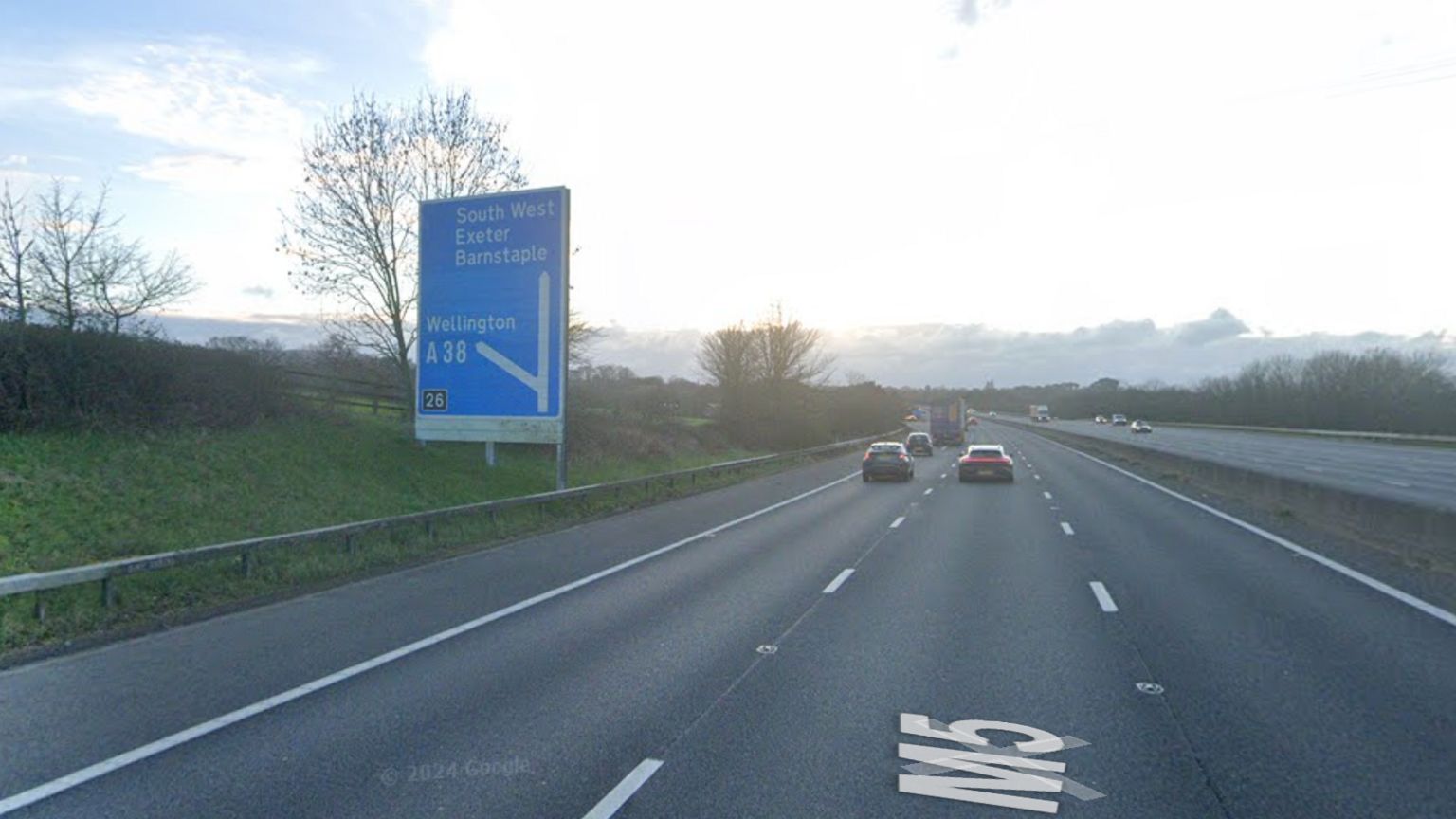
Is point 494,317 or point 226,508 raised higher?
point 494,317

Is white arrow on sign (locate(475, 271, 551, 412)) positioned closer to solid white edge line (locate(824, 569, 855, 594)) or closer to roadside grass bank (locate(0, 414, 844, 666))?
roadside grass bank (locate(0, 414, 844, 666))

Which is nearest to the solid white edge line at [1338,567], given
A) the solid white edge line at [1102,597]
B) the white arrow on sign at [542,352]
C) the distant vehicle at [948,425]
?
the solid white edge line at [1102,597]

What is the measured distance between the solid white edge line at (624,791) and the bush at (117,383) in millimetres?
16299

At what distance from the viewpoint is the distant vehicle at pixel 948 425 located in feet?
248

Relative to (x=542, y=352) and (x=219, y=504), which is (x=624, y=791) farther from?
(x=542, y=352)

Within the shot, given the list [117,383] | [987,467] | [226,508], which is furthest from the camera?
[987,467]

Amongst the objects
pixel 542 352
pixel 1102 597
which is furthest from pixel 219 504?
pixel 1102 597

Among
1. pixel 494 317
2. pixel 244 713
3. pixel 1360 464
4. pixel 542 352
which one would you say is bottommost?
pixel 1360 464

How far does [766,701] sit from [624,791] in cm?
216

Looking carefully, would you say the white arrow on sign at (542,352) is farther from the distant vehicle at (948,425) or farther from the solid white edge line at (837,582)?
the distant vehicle at (948,425)

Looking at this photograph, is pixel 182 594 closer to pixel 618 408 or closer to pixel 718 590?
pixel 718 590

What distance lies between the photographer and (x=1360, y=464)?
45.1m

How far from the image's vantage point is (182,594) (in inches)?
479

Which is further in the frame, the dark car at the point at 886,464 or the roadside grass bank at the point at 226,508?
the dark car at the point at 886,464
